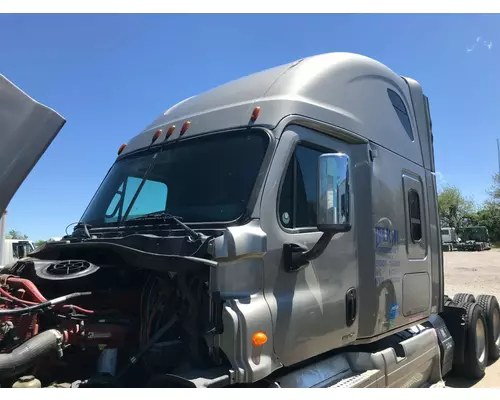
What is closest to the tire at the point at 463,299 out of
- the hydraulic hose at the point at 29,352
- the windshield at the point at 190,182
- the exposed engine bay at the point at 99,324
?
the windshield at the point at 190,182

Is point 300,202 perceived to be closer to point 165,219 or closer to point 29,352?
point 165,219

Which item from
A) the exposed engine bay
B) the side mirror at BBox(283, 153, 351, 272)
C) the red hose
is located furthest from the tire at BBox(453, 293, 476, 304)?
the red hose

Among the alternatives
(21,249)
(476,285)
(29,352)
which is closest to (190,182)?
(29,352)

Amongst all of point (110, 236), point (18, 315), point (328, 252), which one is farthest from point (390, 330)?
point (18, 315)

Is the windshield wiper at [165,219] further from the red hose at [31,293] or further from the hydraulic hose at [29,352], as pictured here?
the hydraulic hose at [29,352]

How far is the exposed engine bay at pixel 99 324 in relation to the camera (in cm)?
298

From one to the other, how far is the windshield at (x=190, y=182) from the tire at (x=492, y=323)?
17.1 ft

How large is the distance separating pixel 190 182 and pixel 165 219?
1.27 ft

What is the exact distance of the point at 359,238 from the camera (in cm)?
414

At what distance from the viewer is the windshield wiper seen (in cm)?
314

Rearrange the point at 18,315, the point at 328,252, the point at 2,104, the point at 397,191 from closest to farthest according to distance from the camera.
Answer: the point at 2,104 < the point at 18,315 < the point at 328,252 < the point at 397,191

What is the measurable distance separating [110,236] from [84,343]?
892mm

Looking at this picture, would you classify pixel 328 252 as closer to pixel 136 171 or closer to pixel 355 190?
pixel 355 190

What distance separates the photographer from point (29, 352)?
2758mm
